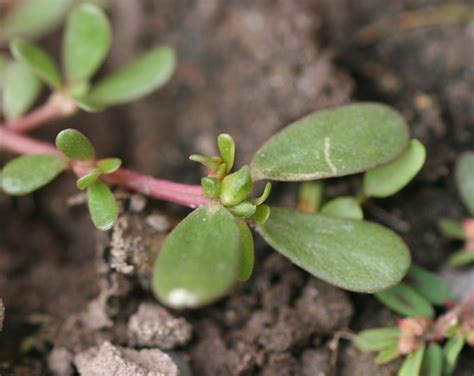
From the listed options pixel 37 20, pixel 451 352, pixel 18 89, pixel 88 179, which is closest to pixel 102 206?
pixel 88 179

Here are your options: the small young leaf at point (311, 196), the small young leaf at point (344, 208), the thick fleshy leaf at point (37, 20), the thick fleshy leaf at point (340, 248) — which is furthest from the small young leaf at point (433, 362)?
the thick fleshy leaf at point (37, 20)

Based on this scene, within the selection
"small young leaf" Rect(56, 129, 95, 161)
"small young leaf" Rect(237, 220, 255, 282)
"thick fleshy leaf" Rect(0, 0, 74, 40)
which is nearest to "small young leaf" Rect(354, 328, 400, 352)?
"small young leaf" Rect(237, 220, 255, 282)

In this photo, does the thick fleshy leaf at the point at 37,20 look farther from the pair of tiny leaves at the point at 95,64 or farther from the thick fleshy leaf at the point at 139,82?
the thick fleshy leaf at the point at 139,82

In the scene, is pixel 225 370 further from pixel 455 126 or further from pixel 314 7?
pixel 314 7

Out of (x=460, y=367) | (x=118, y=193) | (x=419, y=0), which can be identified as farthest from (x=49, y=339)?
(x=419, y=0)

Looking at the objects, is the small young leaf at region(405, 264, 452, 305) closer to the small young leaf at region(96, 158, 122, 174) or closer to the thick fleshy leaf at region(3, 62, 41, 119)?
the small young leaf at region(96, 158, 122, 174)
